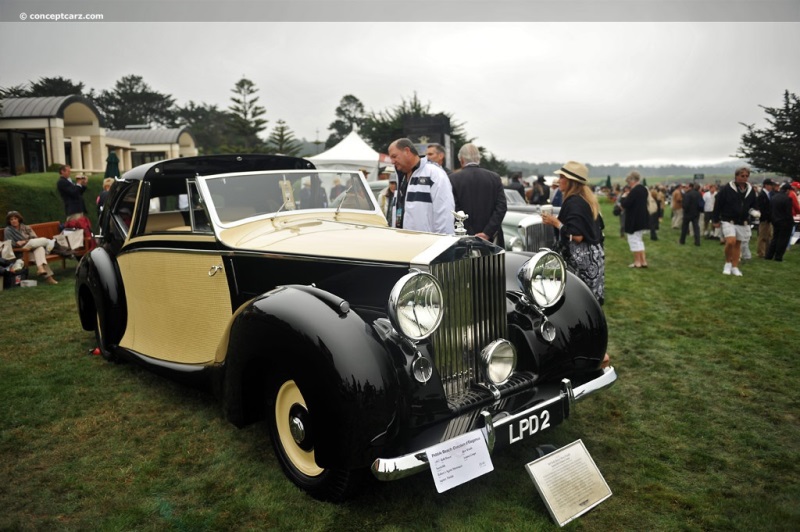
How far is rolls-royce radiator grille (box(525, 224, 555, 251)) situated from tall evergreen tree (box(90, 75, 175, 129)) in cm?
7009

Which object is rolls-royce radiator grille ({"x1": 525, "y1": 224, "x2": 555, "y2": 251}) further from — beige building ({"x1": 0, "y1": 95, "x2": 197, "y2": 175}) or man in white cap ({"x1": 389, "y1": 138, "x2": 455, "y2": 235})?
beige building ({"x1": 0, "y1": 95, "x2": 197, "y2": 175})

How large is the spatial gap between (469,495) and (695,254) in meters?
12.1

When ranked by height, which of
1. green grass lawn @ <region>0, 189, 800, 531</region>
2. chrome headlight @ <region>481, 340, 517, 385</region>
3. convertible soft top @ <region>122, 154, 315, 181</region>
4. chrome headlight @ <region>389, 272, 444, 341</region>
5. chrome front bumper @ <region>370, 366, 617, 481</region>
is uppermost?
convertible soft top @ <region>122, 154, 315, 181</region>

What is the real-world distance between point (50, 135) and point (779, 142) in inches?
1314

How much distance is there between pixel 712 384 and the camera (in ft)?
14.9

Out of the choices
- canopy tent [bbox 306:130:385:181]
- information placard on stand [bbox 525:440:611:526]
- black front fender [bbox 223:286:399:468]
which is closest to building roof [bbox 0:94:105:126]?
canopy tent [bbox 306:130:385:181]

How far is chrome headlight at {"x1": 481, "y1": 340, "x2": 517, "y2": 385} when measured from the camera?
299 centimetres

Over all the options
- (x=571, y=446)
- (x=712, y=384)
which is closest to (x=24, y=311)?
(x=571, y=446)

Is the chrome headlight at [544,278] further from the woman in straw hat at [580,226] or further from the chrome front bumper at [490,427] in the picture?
the woman in straw hat at [580,226]

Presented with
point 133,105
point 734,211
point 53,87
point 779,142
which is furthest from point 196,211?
point 133,105

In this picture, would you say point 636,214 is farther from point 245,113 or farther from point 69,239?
point 245,113

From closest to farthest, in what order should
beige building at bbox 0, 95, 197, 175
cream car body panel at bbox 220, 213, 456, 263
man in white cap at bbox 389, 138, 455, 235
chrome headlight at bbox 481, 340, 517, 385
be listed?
chrome headlight at bbox 481, 340, 517, 385 < cream car body panel at bbox 220, 213, 456, 263 < man in white cap at bbox 389, 138, 455, 235 < beige building at bbox 0, 95, 197, 175

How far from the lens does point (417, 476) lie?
3162mm

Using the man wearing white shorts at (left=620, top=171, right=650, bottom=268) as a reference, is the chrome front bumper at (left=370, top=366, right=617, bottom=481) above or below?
below
